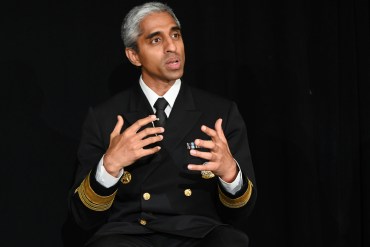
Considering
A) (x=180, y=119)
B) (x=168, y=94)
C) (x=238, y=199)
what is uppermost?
(x=168, y=94)

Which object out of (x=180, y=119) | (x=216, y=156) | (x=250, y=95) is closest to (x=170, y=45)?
(x=180, y=119)

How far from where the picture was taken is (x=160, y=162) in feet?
8.53

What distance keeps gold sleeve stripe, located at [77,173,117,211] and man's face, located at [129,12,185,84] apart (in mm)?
513

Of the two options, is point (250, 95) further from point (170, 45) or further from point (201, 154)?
point (201, 154)

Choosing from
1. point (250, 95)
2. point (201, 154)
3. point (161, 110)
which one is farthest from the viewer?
point (250, 95)

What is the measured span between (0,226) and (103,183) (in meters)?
0.93

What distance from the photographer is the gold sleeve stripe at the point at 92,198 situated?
2461mm

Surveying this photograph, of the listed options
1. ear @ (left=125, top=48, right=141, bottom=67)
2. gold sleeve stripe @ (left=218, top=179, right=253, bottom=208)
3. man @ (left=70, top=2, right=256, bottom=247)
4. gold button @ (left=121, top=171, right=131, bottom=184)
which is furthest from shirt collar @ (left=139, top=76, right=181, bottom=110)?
gold sleeve stripe @ (left=218, top=179, right=253, bottom=208)

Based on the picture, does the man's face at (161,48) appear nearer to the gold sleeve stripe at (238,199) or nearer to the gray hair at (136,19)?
the gray hair at (136,19)

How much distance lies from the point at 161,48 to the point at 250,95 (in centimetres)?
69

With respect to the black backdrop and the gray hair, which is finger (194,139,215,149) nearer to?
the gray hair

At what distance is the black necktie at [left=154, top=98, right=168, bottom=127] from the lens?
2658 millimetres

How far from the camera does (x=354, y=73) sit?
124 inches

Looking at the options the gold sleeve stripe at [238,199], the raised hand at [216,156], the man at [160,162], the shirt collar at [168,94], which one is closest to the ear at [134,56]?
the man at [160,162]
